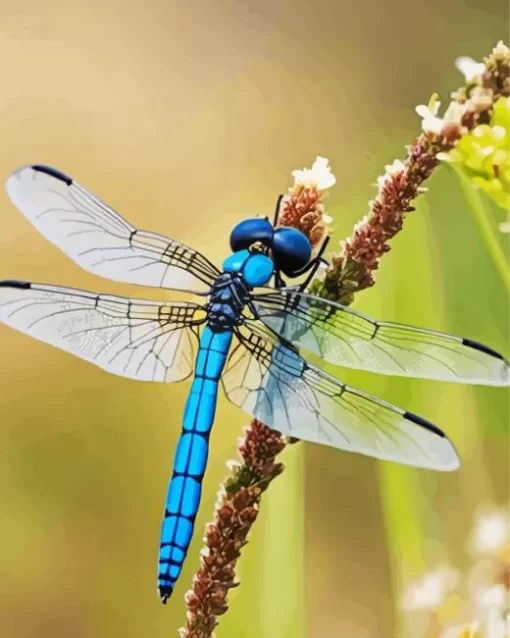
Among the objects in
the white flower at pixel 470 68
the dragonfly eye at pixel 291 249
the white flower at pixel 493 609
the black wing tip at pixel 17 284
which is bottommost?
the white flower at pixel 493 609

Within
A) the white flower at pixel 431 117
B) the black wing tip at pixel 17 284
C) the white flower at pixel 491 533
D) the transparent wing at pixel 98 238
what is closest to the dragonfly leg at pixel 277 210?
the transparent wing at pixel 98 238

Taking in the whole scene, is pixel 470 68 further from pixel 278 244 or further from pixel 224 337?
pixel 224 337

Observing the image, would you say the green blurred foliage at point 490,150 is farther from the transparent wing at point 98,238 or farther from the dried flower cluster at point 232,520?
the transparent wing at point 98,238

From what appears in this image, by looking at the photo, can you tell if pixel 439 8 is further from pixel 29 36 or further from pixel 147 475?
pixel 147 475

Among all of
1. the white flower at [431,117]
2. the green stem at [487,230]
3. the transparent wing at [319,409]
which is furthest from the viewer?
the green stem at [487,230]

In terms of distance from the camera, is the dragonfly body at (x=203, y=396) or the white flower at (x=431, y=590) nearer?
the dragonfly body at (x=203, y=396)

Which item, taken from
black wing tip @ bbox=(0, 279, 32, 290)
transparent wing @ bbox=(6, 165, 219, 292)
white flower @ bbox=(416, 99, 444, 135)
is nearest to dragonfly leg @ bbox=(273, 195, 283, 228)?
transparent wing @ bbox=(6, 165, 219, 292)

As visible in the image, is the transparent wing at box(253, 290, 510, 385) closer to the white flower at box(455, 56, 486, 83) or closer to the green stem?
the green stem
